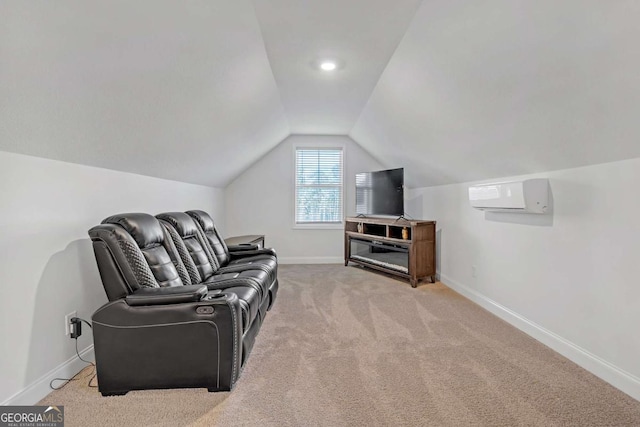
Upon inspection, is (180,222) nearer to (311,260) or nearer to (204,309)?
(204,309)

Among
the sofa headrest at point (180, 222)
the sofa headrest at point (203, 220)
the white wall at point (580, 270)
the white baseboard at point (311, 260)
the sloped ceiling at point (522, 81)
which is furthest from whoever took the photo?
the white baseboard at point (311, 260)

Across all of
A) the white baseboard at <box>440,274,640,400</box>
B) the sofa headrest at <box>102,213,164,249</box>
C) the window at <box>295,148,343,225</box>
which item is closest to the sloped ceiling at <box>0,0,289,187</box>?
the sofa headrest at <box>102,213,164,249</box>

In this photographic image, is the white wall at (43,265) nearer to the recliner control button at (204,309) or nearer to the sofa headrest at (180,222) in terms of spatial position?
the sofa headrest at (180,222)

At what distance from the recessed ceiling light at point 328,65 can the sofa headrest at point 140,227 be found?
80.5 inches

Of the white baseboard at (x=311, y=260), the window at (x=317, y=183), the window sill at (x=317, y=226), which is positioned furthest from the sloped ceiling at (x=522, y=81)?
the white baseboard at (x=311, y=260)

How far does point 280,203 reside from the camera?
6137 millimetres

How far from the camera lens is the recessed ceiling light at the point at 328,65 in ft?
10.0

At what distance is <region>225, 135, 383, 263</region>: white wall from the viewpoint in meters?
6.10

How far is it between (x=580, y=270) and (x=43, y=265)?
353 cm

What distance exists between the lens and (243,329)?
7.05 ft

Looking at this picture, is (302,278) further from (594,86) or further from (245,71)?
(594,86)

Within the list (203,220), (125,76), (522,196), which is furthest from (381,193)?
(125,76)

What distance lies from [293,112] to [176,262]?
9.37 feet

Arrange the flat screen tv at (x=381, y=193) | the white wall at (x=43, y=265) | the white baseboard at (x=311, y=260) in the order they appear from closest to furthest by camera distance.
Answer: the white wall at (x=43, y=265) < the flat screen tv at (x=381, y=193) < the white baseboard at (x=311, y=260)
